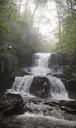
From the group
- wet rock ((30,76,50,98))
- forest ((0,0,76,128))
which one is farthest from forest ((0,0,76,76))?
wet rock ((30,76,50,98))

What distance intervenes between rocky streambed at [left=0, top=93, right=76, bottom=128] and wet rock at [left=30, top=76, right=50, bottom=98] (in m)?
4.25

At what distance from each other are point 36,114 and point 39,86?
8025mm

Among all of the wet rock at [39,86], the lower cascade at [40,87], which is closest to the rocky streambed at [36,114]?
the lower cascade at [40,87]

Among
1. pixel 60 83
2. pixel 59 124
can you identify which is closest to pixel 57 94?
pixel 60 83

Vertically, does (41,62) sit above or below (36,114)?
above

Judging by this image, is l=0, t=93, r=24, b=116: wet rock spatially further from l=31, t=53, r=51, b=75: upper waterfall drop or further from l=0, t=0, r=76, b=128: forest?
l=31, t=53, r=51, b=75: upper waterfall drop

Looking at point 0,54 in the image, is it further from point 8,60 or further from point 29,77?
point 29,77

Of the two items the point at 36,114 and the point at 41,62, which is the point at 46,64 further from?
the point at 36,114

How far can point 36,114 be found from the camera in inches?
506

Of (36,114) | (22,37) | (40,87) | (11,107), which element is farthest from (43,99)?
(22,37)

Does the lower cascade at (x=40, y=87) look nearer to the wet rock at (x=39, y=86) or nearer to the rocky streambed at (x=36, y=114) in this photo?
the wet rock at (x=39, y=86)

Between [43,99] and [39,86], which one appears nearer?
[43,99]

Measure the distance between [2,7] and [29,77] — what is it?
41.2ft

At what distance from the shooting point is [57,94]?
65.0 feet
